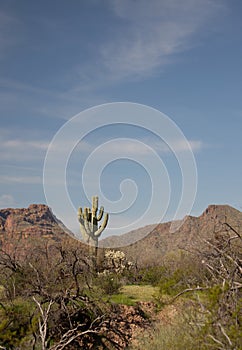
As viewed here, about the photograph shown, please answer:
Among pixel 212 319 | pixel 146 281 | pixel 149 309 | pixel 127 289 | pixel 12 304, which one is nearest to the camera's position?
pixel 212 319

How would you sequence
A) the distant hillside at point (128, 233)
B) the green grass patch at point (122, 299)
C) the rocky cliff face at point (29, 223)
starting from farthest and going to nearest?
the rocky cliff face at point (29, 223) → the distant hillside at point (128, 233) → the green grass patch at point (122, 299)

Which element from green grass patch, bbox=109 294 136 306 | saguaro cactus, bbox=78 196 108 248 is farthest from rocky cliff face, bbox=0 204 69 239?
green grass patch, bbox=109 294 136 306

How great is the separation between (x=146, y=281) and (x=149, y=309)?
26.4 ft

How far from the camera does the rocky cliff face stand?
2344 inches

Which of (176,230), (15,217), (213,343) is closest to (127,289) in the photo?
(213,343)

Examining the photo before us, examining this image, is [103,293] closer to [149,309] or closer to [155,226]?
[149,309]

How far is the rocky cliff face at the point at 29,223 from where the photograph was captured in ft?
195

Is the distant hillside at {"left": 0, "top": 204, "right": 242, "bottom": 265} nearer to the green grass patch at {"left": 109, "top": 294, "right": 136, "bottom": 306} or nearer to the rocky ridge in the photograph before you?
the rocky ridge

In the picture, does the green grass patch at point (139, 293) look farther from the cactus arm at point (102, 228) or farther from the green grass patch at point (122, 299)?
the cactus arm at point (102, 228)

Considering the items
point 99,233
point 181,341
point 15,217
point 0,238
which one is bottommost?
point 181,341

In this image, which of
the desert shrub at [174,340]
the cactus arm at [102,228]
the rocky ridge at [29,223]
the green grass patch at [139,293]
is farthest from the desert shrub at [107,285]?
the rocky ridge at [29,223]

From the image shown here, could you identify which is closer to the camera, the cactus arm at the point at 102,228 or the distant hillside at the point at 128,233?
the cactus arm at the point at 102,228

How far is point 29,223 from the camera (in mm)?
68375

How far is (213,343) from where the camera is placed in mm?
6512
